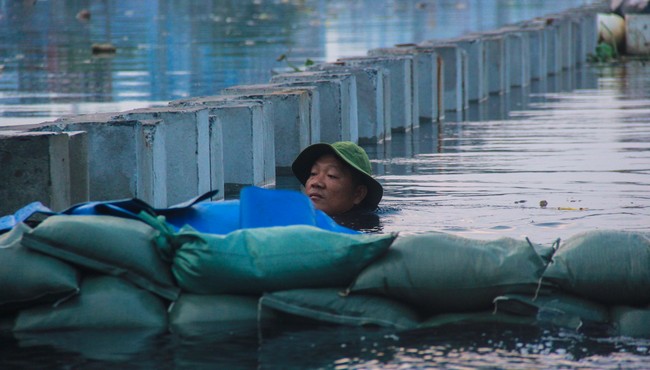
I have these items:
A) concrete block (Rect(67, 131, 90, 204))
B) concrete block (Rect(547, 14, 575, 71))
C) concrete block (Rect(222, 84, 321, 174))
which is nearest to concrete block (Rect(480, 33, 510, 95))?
concrete block (Rect(547, 14, 575, 71))

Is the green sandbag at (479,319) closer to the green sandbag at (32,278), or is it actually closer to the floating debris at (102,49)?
the green sandbag at (32,278)

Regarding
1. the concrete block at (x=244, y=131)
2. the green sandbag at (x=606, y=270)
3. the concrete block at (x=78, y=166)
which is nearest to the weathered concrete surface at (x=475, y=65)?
the concrete block at (x=244, y=131)

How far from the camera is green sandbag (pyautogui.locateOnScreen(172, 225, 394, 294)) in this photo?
6.39 meters

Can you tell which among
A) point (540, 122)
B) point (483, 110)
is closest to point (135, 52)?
point (483, 110)

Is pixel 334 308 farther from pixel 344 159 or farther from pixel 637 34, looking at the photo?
pixel 637 34

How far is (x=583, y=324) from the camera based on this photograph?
254 inches

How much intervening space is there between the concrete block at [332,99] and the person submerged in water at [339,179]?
4.04 m

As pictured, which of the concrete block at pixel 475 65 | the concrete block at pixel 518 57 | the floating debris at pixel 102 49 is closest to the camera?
the concrete block at pixel 475 65

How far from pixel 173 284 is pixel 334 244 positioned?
759 mm

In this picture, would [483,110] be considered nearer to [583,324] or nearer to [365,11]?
[583,324]

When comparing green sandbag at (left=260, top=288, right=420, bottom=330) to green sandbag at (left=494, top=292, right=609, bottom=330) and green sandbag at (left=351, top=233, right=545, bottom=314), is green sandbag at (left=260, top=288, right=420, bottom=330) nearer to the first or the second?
green sandbag at (left=351, top=233, right=545, bottom=314)

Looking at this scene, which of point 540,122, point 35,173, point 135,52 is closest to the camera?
point 35,173

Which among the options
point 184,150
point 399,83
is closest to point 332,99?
point 399,83

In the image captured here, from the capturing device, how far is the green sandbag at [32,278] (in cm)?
637
